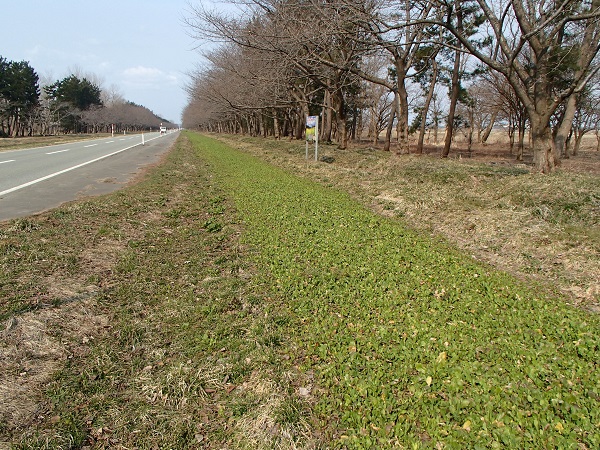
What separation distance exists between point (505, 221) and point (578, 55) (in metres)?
11.8

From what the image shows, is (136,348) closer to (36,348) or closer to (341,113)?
(36,348)

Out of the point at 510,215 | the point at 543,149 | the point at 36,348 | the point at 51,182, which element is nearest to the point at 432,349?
the point at 36,348

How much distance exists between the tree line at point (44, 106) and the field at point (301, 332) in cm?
5833

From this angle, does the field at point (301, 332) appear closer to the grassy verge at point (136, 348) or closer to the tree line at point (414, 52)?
the grassy verge at point (136, 348)

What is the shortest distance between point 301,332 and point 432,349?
46.5 inches

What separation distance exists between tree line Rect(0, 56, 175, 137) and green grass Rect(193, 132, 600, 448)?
60.4 meters

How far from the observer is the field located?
2338 mm

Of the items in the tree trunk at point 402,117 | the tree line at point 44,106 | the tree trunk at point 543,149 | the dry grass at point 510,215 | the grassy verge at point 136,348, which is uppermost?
the tree line at point 44,106

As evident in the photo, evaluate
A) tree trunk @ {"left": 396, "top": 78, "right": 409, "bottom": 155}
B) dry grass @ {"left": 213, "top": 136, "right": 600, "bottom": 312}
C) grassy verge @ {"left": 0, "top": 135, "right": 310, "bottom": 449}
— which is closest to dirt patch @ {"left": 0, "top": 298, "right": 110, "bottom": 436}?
grassy verge @ {"left": 0, "top": 135, "right": 310, "bottom": 449}

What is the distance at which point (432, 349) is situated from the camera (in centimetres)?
301

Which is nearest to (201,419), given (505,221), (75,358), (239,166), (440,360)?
(75,358)

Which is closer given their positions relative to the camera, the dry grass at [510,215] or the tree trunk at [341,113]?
the dry grass at [510,215]

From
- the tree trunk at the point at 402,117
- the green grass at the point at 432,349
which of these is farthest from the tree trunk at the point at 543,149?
Result: the tree trunk at the point at 402,117

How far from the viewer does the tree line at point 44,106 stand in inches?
2094
